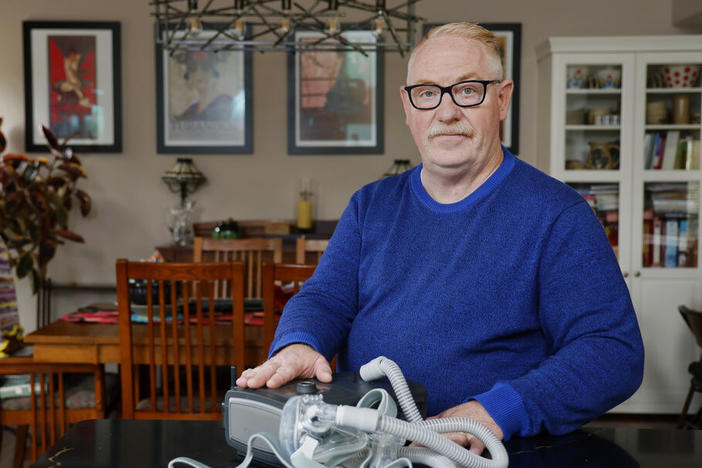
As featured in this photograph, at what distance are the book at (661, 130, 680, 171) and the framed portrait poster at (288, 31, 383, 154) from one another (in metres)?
1.59

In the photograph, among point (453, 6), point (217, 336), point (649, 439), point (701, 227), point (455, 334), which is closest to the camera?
point (649, 439)

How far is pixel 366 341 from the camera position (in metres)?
1.27

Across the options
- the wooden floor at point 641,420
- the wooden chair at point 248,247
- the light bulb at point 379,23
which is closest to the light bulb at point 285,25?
the light bulb at point 379,23

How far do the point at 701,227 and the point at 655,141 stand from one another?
1.71ft

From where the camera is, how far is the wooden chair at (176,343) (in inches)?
86.4

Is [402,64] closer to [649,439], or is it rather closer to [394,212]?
[394,212]

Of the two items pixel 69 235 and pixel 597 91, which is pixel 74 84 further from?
pixel 597 91

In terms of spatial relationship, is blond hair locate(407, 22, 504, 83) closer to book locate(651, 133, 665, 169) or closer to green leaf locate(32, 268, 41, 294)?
book locate(651, 133, 665, 169)

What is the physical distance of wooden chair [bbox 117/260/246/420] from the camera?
2195mm

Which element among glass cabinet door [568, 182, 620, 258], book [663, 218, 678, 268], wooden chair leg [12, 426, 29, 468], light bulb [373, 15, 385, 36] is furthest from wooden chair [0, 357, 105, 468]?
book [663, 218, 678, 268]

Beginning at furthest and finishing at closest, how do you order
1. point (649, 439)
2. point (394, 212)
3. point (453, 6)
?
1. point (453, 6)
2. point (394, 212)
3. point (649, 439)

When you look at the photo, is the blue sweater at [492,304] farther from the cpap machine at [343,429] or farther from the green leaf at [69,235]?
the green leaf at [69,235]

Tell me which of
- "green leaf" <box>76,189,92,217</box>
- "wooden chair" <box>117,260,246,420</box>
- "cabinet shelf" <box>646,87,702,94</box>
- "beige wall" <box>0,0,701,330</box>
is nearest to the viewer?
"wooden chair" <box>117,260,246,420</box>

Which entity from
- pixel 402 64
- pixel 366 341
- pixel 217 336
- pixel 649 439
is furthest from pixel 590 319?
pixel 402 64
